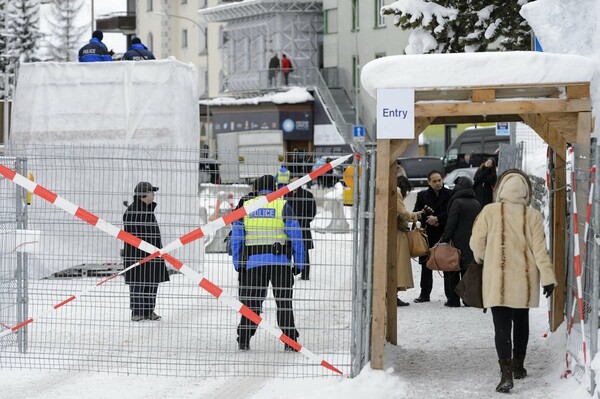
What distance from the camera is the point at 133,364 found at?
10391 mm

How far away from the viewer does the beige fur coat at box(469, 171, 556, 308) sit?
932 cm

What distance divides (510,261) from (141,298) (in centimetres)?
349

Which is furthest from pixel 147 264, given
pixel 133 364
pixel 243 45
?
pixel 243 45

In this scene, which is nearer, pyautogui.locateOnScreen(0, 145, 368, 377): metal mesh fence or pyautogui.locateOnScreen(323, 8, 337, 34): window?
pyautogui.locateOnScreen(0, 145, 368, 377): metal mesh fence

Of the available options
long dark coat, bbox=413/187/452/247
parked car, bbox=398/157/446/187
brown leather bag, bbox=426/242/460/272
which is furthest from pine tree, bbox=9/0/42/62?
brown leather bag, bbox=426/242/460/272

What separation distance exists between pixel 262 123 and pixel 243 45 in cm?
800

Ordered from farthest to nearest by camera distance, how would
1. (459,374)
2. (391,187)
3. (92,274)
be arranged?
(92,274), (391,187), (459,374)

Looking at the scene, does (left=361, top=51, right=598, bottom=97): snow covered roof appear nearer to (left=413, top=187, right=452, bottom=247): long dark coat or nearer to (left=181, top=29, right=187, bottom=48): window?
(left=413, top=187, right=452, bottom=247): long dark coat

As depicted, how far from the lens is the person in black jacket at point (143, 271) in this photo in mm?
10867

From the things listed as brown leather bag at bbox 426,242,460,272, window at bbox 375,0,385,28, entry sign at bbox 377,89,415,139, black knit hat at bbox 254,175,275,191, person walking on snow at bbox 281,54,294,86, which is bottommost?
brown leather bag at bbox 426,242,460,272

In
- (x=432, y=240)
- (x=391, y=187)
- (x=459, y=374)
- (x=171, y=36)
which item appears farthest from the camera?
(x=171, y=36)

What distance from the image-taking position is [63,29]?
85.5 metres

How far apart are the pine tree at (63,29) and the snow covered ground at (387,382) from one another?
76.3 m

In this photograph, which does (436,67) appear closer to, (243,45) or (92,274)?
(92,274)
